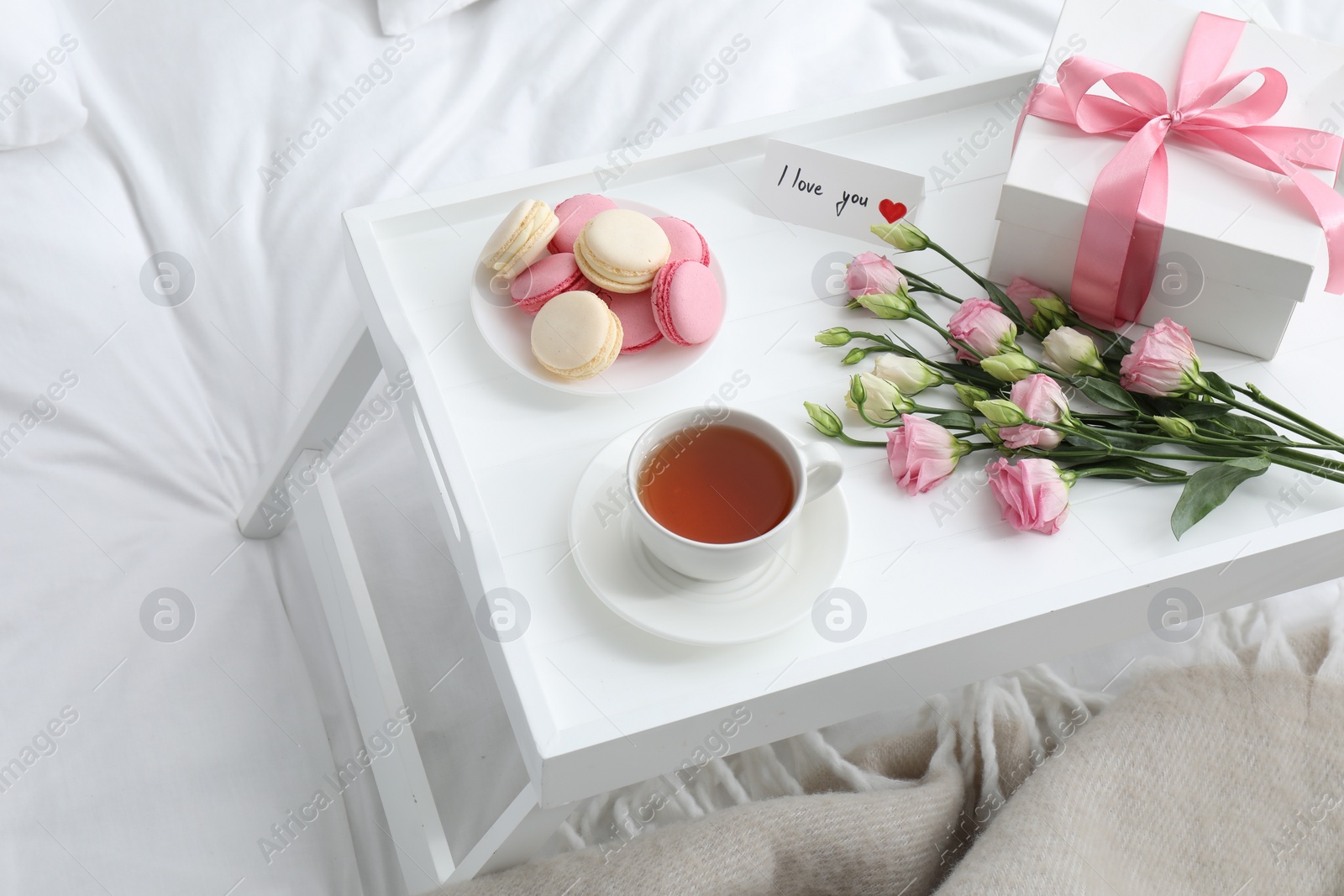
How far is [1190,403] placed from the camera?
0.78 m

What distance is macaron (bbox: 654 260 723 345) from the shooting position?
2.62 ft

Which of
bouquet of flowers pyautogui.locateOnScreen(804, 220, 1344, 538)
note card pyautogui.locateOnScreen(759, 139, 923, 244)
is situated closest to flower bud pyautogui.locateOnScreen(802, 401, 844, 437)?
bouquet of flowers pyautogui.locateOnScreen(804, 220, 1344, 538)

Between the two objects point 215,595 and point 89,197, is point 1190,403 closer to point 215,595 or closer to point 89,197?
point 215,595

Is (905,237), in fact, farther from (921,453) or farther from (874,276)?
(921,453)

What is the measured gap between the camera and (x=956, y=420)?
0.79 meters

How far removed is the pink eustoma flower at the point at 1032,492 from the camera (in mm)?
732

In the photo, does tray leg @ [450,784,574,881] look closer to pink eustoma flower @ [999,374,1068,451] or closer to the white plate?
the white plate

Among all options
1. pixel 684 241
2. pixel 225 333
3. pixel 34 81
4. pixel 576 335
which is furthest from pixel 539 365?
pixel 34 81

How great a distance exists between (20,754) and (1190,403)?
1090mm

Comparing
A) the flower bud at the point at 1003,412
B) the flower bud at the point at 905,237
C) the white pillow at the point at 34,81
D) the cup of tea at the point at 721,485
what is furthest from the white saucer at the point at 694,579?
the white pillow at the point at 34,81

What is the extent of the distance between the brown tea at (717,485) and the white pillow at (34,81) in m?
1.03

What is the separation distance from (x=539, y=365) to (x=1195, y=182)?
1.68 feet

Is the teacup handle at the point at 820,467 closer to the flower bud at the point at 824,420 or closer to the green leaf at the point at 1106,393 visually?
the flower bud at the point at 824,420

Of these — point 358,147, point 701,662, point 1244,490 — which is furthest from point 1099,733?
point 358,147
